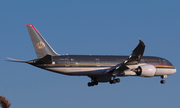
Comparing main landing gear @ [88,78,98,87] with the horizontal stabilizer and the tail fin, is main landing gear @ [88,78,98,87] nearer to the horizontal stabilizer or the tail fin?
the tail fin

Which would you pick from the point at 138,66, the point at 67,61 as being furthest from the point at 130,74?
the point at 67,61

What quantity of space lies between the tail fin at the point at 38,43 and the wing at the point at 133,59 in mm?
8755

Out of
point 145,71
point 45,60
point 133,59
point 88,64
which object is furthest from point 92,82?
point 45,60

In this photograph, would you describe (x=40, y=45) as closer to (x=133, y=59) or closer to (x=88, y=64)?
(x=88, y=64)

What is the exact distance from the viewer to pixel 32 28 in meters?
40.8

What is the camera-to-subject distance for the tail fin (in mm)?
40406

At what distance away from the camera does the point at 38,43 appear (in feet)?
134

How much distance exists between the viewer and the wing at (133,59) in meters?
35.9

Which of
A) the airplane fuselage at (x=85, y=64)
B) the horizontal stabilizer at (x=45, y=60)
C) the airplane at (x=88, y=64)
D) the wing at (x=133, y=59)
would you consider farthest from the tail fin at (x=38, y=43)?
→ the wing at (x=133, y=59)

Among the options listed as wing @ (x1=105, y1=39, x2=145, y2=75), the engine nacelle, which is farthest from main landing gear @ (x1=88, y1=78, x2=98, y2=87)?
the engine nacelle

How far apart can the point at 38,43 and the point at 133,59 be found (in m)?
13.0

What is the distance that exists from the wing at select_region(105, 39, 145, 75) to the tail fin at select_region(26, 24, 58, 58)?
876 cm

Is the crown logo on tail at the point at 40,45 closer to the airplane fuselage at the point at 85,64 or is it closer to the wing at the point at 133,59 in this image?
the airplane fuselage at the point at 85,64

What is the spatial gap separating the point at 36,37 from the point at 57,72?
224 inches
